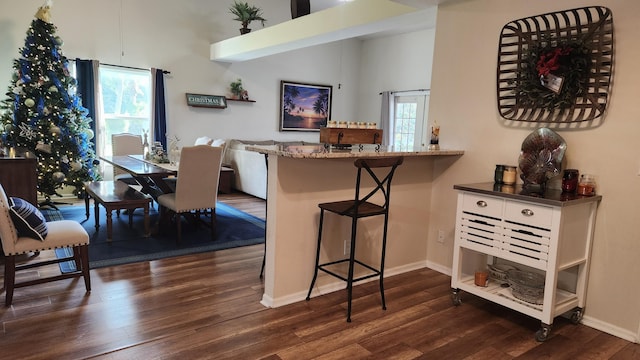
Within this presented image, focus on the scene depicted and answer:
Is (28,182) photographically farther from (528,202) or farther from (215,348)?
(528,202)

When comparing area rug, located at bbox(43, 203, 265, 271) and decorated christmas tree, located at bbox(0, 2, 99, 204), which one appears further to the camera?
decorated christmas tree, located at bbox(0, 2, 99, 204)

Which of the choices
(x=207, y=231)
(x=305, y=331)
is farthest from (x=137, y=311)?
(x=207, y=231)

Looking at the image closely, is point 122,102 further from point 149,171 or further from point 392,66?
point 392,66

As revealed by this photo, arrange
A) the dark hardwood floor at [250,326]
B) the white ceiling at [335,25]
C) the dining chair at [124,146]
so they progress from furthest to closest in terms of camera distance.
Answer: the dining chair at [124,146], the white ceiling at [335,25], the dark hardwood floor at [250,326]

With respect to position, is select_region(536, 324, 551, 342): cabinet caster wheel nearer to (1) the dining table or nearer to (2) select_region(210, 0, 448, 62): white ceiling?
(2) select_region(210, 0, 448, 62): white ceiling

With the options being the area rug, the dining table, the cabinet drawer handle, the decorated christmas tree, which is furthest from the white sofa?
the cabinet drawer handle

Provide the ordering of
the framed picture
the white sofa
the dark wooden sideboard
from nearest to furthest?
the dark wooden sideboard → the white sofa → the framed picture

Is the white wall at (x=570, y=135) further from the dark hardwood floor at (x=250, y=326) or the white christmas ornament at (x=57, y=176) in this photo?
the white christmas ornament at (x=57, y=176)

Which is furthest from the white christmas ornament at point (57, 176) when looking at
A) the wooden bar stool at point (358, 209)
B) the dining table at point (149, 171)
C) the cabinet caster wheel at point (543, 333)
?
the cabinet caster wheel at point (543, 333)

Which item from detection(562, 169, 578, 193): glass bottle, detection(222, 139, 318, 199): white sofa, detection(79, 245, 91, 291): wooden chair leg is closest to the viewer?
detection(562, 169, 578, 193): glass bottle

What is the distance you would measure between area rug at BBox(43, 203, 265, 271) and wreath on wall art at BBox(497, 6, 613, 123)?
278 centimetres

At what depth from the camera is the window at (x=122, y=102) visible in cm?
654

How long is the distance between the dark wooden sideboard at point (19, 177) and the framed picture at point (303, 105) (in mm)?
5132

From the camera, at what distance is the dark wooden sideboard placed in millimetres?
3615
